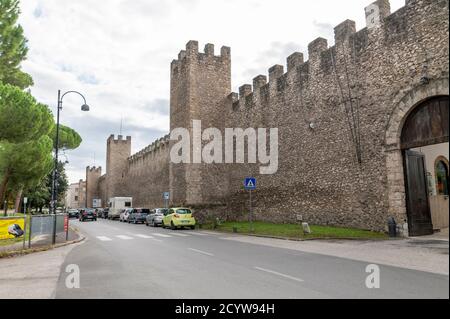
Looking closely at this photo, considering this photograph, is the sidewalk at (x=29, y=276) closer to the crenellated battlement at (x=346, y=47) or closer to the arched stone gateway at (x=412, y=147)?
the arched stone gateway at (x=412, y=147)

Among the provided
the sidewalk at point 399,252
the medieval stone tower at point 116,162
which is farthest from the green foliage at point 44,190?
the sidewalk at point 399,252

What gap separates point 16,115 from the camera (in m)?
13.8

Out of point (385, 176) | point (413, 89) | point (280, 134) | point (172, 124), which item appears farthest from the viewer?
point (172, 124)

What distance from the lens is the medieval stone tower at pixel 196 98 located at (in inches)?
1123

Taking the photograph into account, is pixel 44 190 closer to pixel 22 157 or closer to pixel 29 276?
pixel 22 157

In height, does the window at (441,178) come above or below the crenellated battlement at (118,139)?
below

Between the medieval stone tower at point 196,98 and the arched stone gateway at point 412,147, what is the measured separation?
16.6 meters

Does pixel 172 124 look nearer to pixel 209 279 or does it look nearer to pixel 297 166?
pixel 297 166

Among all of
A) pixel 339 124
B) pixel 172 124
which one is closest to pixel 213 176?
pixel 172 124

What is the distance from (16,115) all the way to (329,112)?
14.5 metres

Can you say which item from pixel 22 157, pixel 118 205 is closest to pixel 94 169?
pixel 118 205

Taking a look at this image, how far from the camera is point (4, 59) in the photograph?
2064 cm

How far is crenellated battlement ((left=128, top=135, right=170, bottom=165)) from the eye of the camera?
42.8m
